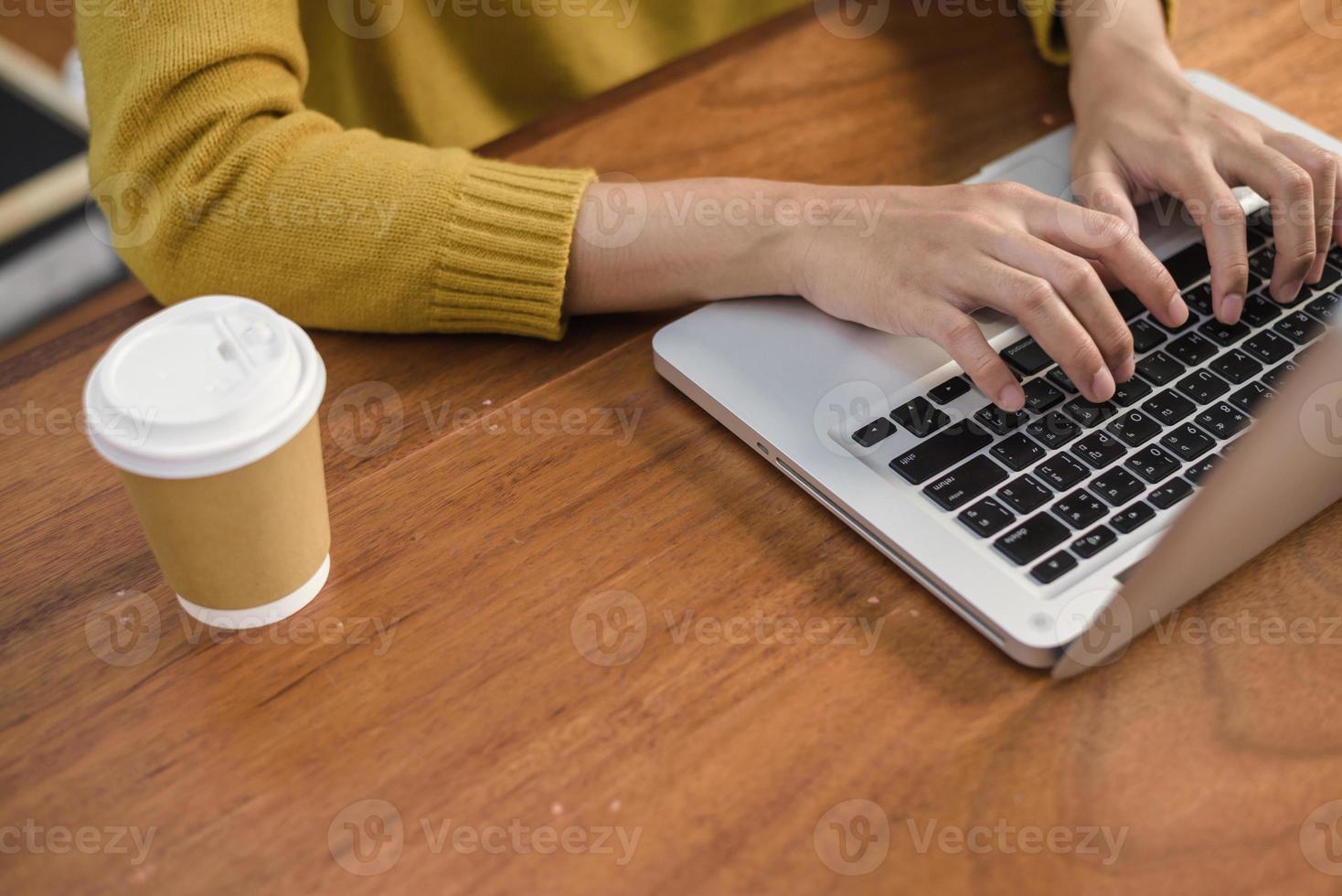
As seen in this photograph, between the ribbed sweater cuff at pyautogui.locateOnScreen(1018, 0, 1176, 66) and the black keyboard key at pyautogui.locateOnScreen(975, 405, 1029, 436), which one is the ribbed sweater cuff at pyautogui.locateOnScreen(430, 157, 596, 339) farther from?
the ribbed sweater cuff at pyautogui.locateOnScreen(1018, 0, 1176, 66)

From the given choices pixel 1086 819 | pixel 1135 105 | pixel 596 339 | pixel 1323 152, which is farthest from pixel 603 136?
pixel 1086 819

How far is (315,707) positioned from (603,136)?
0.49 meters

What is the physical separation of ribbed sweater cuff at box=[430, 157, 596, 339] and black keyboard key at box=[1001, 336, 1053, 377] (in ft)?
0.84

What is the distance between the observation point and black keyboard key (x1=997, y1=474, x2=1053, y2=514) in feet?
1.86

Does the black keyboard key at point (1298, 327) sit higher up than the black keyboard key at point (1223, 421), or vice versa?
the black keyboard key at point (1223, 421)

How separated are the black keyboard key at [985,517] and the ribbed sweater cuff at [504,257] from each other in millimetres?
271

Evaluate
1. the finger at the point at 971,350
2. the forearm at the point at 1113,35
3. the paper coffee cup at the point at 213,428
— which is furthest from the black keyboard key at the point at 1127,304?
the paper coffee cup at the point at 213,428

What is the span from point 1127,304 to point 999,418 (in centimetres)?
14

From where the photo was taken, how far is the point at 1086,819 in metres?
0.49

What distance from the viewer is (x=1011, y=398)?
599 millimetres

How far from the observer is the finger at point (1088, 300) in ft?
2.03

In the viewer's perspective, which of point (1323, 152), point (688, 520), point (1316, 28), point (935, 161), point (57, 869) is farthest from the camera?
point (1316, 28)

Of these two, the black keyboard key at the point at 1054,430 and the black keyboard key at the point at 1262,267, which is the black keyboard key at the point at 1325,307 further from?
the black keyboard key at the point at 1054,430

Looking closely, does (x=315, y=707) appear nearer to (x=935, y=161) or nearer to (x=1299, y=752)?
(x=1299, y=752)
